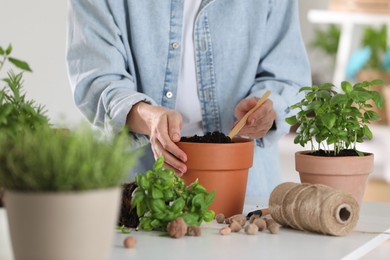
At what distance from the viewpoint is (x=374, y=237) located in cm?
143

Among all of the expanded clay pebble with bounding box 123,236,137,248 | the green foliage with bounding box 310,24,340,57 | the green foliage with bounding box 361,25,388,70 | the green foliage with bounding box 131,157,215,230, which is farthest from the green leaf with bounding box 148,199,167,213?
the green foliage with bounding box 310,24,340,57

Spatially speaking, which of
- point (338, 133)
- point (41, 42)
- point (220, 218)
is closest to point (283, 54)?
point (338, 133)

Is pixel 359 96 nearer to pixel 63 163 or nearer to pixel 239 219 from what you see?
pixel 239 219

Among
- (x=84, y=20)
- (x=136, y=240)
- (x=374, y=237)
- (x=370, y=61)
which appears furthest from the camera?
(x=370, y=61)

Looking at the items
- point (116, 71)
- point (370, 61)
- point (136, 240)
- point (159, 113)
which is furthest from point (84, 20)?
point (370, 61)

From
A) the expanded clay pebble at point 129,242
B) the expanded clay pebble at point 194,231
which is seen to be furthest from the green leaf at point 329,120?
the expanded clay pebble at point 129,242

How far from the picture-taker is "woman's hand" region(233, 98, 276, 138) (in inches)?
71.1

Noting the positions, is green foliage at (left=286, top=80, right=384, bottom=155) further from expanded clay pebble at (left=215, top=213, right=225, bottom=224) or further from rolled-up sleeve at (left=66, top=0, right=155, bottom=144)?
rolled-up sleeve at (left=66, top=0, right=155, bottom=144)

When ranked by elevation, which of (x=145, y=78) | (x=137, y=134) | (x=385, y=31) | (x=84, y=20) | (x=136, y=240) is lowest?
(x=136, y=240)

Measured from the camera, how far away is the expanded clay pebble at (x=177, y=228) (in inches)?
52.9

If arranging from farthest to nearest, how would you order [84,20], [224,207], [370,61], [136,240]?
[370,61]
[84,20]
[224,207]
[136,240]

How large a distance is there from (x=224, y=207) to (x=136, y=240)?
30cm

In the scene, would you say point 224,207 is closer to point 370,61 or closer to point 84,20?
point 84,20

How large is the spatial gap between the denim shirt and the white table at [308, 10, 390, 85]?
3.29 metres
